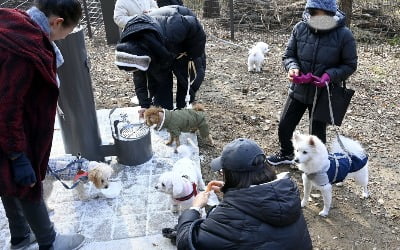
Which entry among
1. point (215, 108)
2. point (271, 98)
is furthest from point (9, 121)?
point (271, 98)

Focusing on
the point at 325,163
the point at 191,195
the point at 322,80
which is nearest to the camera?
the point at 191,195

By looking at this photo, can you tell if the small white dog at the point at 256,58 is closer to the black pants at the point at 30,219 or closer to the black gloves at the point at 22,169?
the black pants at the point at 30,219

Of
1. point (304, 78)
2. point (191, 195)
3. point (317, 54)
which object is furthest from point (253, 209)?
point (317, 54)

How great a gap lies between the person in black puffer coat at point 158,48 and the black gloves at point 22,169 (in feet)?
5.39

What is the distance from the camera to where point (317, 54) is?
412 cm

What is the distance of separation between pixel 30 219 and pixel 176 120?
2.06 metres

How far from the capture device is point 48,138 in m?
2.82

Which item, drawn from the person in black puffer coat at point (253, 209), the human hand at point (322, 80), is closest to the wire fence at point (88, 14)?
the human hand at point (322, 80)

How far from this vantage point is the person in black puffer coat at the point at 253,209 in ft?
7.12

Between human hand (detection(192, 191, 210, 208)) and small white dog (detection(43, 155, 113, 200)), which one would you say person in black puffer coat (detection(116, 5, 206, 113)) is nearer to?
small white dog (detection(43, 155, 113, 200))

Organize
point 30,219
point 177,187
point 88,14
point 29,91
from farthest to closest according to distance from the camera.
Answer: point 88,14
point 177,187
point 30,219
point 29,91

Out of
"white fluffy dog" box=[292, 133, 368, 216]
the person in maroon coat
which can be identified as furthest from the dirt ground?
the person in maroon coat

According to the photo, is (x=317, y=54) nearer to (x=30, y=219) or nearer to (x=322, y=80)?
(x=322, y=80)

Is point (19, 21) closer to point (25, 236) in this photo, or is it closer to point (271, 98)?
point (25, 236)
